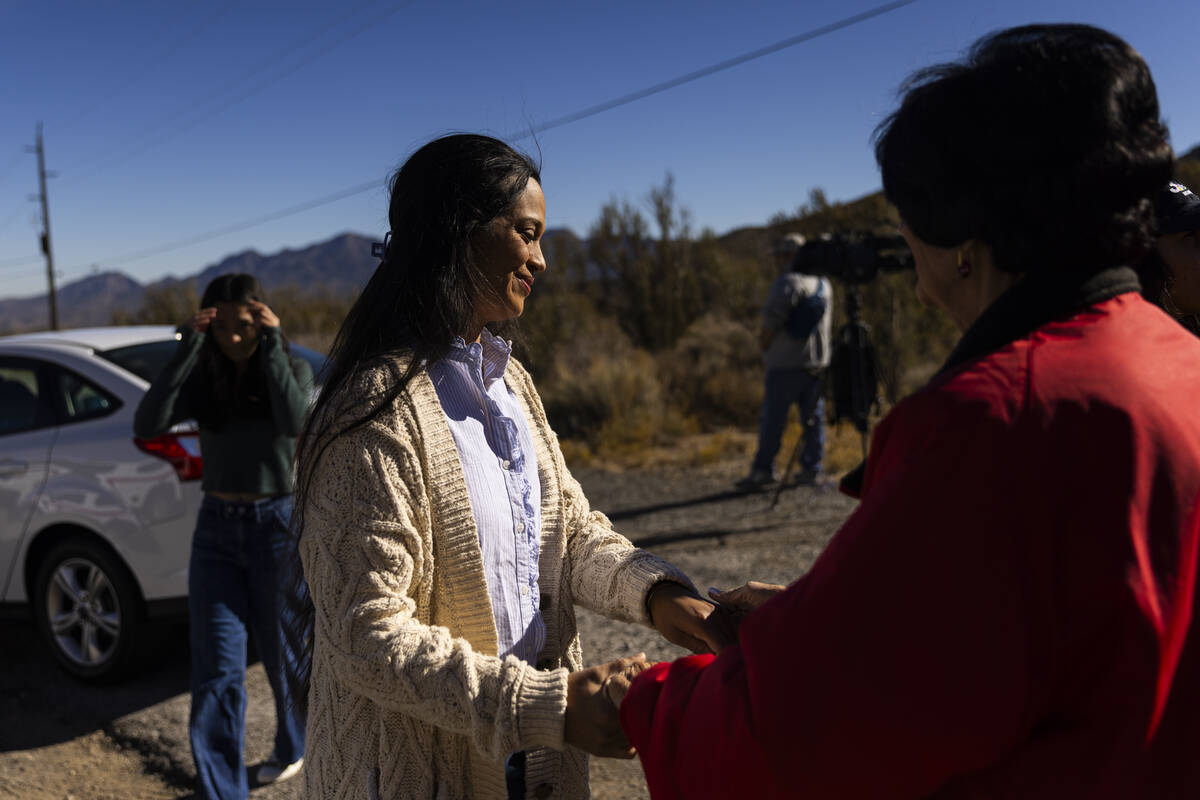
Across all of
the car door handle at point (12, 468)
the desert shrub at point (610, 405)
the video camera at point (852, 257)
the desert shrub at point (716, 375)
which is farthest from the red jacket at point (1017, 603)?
the desert shrub at point (716, 375)

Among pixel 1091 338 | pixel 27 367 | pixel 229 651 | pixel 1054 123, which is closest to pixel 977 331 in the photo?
pixel 1091 338

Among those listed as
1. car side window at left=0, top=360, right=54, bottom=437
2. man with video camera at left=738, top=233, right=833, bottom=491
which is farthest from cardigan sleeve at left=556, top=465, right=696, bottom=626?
man with video camera at left=738, top=233, right=833, bottom=491

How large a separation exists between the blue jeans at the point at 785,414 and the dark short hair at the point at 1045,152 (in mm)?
6638

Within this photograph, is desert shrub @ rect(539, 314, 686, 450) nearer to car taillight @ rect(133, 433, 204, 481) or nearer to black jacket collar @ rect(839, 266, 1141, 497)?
car taillight @ rect(133, 433, 204, 481)

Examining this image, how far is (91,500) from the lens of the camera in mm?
4297

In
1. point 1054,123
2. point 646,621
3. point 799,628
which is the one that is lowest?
point 646,621

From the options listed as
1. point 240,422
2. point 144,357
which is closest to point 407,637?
point 240,422

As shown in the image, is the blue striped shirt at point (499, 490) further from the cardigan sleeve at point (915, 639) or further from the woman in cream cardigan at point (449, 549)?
the cardigan sleeve at point (915, 639)

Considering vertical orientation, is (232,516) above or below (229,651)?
above

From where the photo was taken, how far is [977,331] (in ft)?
3.51

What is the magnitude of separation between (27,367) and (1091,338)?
4.96 meters

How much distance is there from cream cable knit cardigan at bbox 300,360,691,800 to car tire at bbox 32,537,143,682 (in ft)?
9.75

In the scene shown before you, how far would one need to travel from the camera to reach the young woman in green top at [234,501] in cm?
310

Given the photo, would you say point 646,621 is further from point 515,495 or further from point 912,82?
point 912,82
